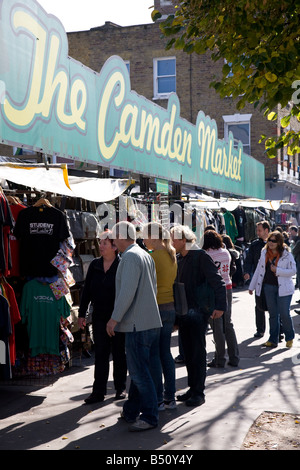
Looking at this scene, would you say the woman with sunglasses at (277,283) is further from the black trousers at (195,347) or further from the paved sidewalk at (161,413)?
the black trousers at (195,347)

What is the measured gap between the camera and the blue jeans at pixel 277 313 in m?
9.70

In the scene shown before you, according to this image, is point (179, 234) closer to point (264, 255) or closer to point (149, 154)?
point (264, 255)

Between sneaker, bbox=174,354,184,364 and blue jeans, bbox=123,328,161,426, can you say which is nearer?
blue jeans, bbox=123,328,161,426

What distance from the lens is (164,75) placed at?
29734 millimetres

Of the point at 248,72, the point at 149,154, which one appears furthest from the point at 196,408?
the point at 149,154

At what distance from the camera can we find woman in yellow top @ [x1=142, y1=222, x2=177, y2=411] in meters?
6.27

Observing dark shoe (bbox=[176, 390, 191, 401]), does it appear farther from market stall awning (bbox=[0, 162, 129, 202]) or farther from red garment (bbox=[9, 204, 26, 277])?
market stall awning (bbox=[0, 162, 129, 202])

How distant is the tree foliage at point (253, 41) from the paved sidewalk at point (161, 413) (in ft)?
10.2

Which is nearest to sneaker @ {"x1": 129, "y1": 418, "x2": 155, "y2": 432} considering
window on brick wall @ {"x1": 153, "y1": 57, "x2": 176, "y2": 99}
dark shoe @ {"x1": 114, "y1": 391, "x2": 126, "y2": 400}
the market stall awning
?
dark shoe @ {"x1": 114, "y1": 391, "x2": 126, "y2": 400}

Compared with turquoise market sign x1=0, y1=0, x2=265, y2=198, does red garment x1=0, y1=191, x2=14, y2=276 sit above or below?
below

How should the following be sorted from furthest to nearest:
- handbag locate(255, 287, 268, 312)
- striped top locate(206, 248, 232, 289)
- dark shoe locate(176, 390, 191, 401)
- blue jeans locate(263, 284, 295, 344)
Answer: handbag locate(255, 287, 268, 312) → blue jeans locate(263, 284, 295, 344) → striped top locate(206, 248, 232, 289) → dark shoe locate(176, 390, 191, 401)

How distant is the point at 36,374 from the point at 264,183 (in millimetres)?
23417

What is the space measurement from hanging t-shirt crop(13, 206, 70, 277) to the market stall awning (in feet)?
0.99

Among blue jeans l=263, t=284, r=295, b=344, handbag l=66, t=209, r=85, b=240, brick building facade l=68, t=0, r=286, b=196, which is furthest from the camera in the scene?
brick building facade l=68, t=0, r=286, b=196
